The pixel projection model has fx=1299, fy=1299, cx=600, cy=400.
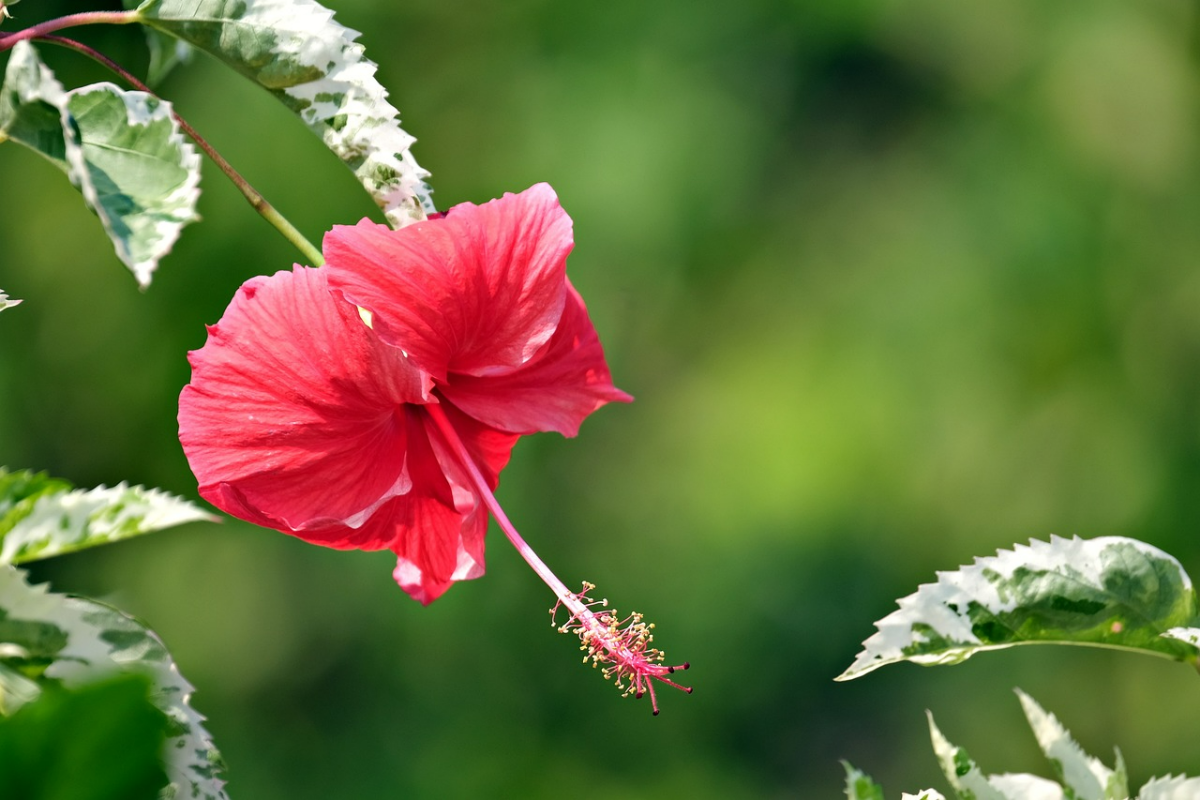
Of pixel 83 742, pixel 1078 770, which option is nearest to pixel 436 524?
pixel 1078 770

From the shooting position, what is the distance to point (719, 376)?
4.20 metres

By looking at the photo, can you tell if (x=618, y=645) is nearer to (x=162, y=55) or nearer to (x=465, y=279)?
(x=465, y=279)

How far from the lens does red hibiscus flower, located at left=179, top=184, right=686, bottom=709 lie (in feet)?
2.40

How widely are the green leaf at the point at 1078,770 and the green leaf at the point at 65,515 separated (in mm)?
459

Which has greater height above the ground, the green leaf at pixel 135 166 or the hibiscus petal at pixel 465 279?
the green leaf at pixel 135 166

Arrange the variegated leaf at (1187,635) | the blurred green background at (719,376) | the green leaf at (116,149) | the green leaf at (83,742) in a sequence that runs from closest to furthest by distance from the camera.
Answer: the green leaf at (83,742), the green leaf at (116,149), the variegated leaf at (1187,635), the blurred green background at (719,376)

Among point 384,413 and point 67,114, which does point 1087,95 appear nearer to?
point 384,413

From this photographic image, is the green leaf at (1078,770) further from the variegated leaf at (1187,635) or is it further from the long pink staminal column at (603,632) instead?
the long pink staminal column at (603,632)

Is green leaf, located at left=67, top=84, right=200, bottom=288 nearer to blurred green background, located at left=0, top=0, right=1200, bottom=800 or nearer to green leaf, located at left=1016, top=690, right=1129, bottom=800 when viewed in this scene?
green leaf, located at left=1016, top=690, right=1129, bottom=800

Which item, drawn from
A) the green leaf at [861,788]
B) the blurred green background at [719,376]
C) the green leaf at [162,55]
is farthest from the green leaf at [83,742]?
the blurred green background at [719,376]

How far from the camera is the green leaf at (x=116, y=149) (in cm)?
53

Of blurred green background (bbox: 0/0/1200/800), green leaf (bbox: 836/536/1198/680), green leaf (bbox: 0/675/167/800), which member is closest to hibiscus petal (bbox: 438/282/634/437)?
green leaf (bbox: 836/536/1198/680)

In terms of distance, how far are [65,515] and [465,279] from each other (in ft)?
0.92

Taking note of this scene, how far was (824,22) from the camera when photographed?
13.9 ft
